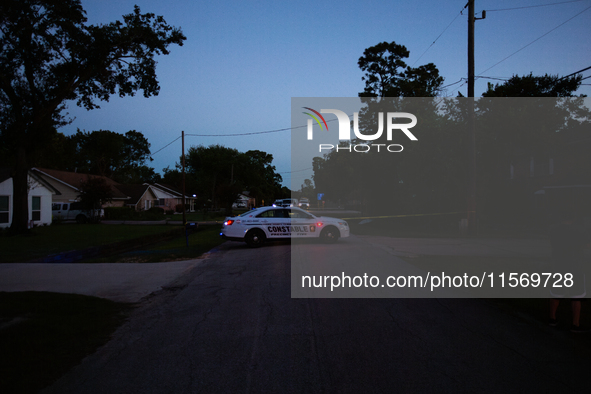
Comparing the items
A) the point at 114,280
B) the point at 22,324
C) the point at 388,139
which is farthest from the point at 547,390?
the point at 388,139

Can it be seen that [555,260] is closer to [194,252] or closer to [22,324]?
[22,324]

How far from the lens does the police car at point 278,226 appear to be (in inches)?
666

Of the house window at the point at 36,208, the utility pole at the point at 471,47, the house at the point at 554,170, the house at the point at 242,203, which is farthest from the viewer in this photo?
the house at the point at 242,203

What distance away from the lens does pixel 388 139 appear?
31750 millimetres

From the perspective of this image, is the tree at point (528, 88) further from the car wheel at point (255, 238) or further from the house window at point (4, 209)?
the house window at point (4, 209)

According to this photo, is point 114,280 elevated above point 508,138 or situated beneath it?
situated beneath

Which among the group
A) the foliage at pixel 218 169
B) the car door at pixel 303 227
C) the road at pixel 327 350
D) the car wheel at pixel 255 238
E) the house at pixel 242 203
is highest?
the foliage at pixel 218 169

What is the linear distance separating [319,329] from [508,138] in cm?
2909

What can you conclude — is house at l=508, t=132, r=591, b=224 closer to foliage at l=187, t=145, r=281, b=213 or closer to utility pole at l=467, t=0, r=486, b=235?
utility pole at l=467, t=0, r=486, b=235

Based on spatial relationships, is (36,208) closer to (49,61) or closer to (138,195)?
(49,61)

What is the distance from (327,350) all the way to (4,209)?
29.2 m

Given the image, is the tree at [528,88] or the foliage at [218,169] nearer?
the tree at [528,88]

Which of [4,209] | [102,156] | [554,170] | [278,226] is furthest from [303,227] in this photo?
[102,156]

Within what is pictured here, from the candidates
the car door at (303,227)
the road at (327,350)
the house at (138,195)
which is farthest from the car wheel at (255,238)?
the house at (138,195)
